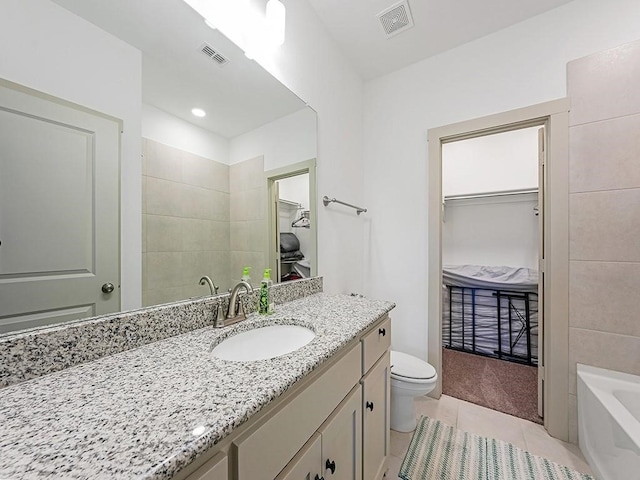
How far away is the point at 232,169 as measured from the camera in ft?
3.61

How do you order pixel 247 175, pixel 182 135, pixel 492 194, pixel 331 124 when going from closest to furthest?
pixel 182 135, pixel 247 175, pixel 331 124, pixel 492 194

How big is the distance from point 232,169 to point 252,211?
21 centimetres

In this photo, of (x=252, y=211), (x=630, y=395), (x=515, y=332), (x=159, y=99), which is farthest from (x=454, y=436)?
(x=159, y=99)

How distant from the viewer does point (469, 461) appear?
4.33ft

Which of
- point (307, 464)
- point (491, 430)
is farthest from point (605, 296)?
point (307, 464)

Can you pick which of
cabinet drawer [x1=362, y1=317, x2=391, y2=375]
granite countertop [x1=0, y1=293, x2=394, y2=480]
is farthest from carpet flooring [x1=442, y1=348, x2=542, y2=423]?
granite countertop [x1=0, y1=293, x2=394, y2=480]

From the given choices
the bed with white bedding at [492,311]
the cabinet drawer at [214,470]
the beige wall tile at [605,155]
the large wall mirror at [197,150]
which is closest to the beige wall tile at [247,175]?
the large wall mirror at [197,150]

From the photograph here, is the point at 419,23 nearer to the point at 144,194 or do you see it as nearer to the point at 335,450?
the point at 144,194

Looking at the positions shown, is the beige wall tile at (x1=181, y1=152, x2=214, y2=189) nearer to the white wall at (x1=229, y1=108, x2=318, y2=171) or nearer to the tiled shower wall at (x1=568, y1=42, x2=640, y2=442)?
the white wall at (x1=229, y1=108, x2=318, y2=171)

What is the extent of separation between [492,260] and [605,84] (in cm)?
169

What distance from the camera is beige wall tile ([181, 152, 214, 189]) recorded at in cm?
94

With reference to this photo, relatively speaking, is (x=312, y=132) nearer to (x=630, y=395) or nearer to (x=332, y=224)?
(x=332, y=224)

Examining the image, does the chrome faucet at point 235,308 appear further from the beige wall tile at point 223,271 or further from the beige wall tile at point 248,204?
the beige wall tile at point 248,204

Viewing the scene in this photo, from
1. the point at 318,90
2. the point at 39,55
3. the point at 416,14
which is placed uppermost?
the point at 416,14
